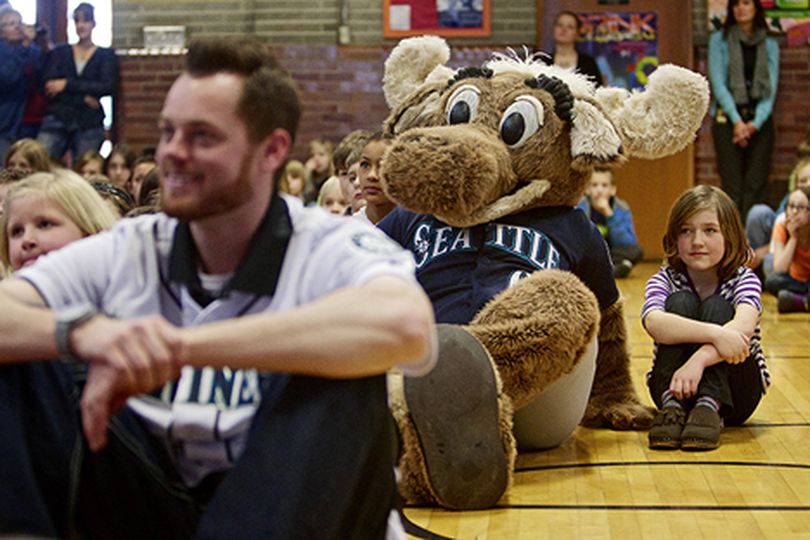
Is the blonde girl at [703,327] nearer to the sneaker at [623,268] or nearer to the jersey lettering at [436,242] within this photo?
the jersey lettering at [436,242]

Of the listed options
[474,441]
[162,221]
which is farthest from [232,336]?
[474,441]

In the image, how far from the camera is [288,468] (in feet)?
5.25

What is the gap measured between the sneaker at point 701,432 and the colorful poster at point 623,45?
5784 mm

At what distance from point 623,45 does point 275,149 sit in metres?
7.41

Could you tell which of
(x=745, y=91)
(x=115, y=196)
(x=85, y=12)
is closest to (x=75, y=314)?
(x=115, y=196)

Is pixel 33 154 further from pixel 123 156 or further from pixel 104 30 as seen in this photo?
pixel 104 30

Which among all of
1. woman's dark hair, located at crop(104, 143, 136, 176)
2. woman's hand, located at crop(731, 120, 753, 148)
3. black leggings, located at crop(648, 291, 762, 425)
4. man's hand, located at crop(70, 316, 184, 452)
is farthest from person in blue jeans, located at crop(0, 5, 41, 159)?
man's hand, located at crop(70, 316, 184, 452)

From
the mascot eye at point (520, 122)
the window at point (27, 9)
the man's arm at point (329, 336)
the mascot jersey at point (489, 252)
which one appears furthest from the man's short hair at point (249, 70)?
the window at point (27, 9)

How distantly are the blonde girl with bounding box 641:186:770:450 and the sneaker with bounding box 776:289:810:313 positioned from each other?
2770 millimetres

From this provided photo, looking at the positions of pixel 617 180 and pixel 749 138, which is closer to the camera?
pixel 749 138

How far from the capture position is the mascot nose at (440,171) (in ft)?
9.86

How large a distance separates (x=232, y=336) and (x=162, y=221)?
35 cm

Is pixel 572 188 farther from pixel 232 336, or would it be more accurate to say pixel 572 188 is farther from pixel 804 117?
pixel 804 117

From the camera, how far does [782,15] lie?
8719 millimetres
